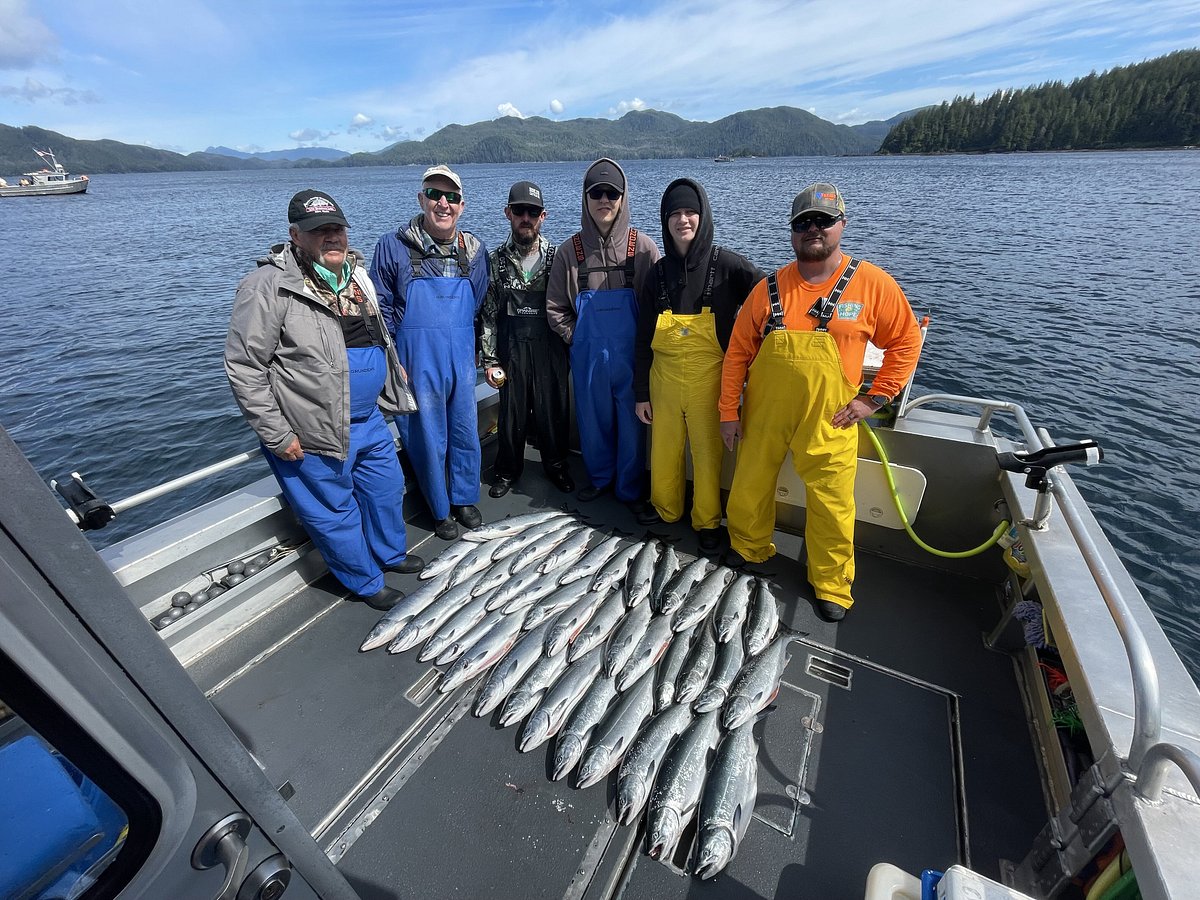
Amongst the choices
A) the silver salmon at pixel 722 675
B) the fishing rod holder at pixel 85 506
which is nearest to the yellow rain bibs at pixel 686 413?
the silver salmon at pixel 722 675

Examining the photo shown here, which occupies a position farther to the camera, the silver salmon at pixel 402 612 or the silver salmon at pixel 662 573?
the silver salmon at pixel 662 573

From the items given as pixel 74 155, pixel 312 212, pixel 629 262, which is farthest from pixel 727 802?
pixel 74 155

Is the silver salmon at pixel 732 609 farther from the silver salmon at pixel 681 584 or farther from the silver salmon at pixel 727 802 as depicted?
the silver salmon at pixel 727 802

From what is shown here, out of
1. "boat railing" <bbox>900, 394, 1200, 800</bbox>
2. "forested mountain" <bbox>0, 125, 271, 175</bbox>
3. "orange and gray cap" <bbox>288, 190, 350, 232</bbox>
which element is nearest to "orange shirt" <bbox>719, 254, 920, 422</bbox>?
"boat railing" <bbox>900, 394, 1200, 800</bbox>

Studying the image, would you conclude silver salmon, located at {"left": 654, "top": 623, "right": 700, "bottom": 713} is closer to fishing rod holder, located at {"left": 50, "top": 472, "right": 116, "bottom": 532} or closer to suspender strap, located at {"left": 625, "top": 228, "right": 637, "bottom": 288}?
suspender strap, located at {"left": 625, "top": 228, "right": 637, "bottom": 288}

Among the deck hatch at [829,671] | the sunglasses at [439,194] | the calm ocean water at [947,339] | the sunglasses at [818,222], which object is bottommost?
the calm ocean water at [947,339]

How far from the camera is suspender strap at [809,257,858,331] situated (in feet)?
9.40

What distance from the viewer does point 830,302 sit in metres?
2.88

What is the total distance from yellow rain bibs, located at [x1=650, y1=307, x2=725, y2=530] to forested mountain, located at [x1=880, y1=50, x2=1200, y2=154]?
109 metres

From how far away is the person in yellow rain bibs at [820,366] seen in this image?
286 centimetres

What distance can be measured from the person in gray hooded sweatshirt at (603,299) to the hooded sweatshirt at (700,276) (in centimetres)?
22

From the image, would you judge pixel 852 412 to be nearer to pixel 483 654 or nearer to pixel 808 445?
pixel 808 445

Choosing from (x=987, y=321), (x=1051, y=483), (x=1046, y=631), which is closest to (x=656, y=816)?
(x=1046, y=631)

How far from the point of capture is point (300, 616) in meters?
3.39
